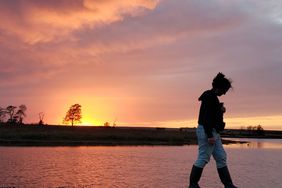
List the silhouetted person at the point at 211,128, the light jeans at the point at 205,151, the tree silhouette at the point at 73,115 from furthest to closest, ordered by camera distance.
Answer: the tree silhouette at the point at 73,115
the light jeans at the point at 205,151
the silhouetted person at the point at 211,128

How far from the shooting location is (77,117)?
137875 mm

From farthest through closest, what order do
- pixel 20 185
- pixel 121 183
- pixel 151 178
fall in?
pixel 151 178 < pixel 121 183 < pixel 20 185

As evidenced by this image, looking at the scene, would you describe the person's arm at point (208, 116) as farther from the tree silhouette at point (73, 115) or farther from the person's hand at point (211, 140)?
the tree silhouette at point (73, 115)

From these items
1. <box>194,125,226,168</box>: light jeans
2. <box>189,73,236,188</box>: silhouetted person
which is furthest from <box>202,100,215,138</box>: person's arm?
<box>194,125,226,168</box>: light jeans

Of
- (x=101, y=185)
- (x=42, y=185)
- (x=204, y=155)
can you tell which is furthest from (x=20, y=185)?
(x=204, y=155)

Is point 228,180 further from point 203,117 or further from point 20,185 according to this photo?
point 20,185

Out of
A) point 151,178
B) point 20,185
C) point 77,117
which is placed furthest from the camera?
point 77,117

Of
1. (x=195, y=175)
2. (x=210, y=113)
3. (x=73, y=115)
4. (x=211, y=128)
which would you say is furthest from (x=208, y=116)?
(x=73, y=115)

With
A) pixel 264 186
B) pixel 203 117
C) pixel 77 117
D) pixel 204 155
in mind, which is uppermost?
pixel 77 117

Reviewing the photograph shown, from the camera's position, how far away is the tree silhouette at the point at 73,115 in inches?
5408

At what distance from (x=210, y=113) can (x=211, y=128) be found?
1.00 feet

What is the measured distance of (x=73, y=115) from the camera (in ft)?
454

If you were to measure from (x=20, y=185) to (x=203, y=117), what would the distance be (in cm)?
546

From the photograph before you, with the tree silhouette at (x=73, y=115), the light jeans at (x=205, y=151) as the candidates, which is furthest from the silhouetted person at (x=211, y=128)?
the tree silhouette at (x=73, y=115)
